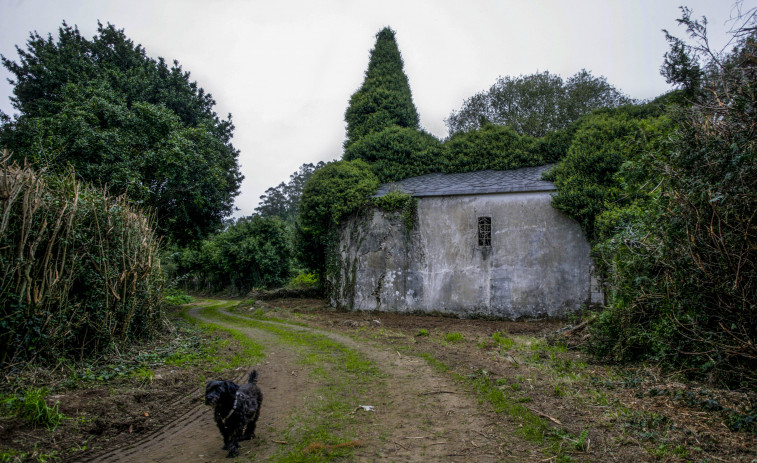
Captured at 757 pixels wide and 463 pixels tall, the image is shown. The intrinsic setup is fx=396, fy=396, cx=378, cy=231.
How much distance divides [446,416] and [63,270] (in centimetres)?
664

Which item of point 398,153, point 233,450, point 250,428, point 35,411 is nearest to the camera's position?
point 233,450

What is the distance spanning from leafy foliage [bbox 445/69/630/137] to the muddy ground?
25.3 meters

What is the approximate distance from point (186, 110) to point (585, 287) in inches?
777

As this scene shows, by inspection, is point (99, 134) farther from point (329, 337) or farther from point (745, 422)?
point (745, 422)

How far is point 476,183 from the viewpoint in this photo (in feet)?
52.3

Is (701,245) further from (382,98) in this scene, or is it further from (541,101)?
(541,101)

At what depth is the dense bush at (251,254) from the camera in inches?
1266

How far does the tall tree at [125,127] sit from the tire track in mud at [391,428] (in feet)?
29.3

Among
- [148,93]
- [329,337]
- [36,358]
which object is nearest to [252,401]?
[36,358]

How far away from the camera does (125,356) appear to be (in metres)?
7.66

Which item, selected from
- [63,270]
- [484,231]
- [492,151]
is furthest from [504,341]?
[492,151]

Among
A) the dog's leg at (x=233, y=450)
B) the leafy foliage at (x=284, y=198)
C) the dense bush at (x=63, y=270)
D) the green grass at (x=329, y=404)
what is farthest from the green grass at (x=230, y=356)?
the leafy foliage at (x=284, y=198)

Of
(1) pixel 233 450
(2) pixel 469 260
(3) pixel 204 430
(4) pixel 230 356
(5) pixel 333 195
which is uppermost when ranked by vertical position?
(5) pixel 333 195

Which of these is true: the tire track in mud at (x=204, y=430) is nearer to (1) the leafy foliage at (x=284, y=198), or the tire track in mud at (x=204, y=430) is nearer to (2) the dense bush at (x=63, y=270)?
(2) the dense bush at (x=63, y=270)
